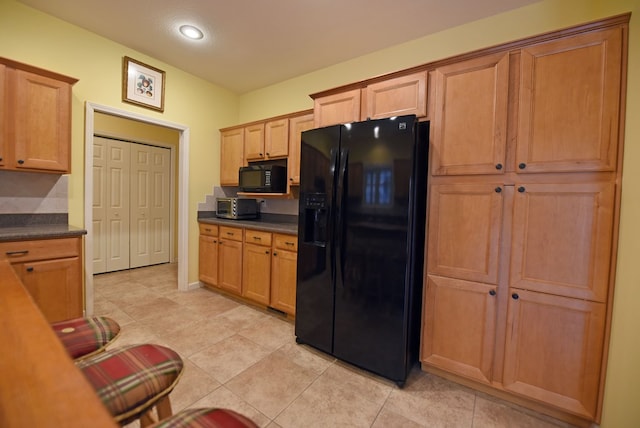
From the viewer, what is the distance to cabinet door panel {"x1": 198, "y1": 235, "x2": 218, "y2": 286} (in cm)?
335

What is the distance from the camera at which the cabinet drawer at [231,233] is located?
307 centimetres

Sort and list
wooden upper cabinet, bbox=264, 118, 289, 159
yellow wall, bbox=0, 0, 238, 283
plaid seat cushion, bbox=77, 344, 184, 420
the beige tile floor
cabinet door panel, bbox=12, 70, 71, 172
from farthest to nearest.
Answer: wooden upper cabinet, bbox=264, 118, 289, 159 < yellow wall, bbox=0, 0, 238, 283 < cabinet door panel, bbox=12, 70, 71, 172 < the beige tile floor < plaid seat cushion, bbox=77, 344, 184, 420

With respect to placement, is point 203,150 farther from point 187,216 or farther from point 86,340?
point 86,340

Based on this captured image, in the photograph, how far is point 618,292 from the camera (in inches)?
53.3

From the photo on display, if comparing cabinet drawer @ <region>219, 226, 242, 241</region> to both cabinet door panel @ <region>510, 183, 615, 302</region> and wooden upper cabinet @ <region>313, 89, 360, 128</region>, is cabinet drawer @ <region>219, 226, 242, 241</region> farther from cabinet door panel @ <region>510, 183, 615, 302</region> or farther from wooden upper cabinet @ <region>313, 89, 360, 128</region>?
cabinet door panel @ <region>510, 183, 615, 302</region>

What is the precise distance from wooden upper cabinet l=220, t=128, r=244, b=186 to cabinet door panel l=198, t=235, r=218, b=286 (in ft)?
2.62

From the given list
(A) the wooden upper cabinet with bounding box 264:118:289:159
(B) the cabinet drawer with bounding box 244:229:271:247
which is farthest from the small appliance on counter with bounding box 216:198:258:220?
(A) the wooden upper cabinet with bounding box 264:118:289:159

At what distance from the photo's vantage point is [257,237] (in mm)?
2867

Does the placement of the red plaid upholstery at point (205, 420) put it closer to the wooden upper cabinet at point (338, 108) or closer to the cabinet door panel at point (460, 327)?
the cabinet door panel at point (460, 327)

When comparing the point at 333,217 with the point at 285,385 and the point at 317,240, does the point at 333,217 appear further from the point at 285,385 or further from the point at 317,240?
the point at 285,385

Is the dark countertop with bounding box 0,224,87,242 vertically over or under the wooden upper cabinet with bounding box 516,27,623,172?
under

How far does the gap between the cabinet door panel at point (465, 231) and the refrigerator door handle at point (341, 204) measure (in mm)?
580

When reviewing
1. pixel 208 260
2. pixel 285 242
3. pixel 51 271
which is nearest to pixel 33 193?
pixel 51 271

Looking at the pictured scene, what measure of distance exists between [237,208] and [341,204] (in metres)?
1.85
